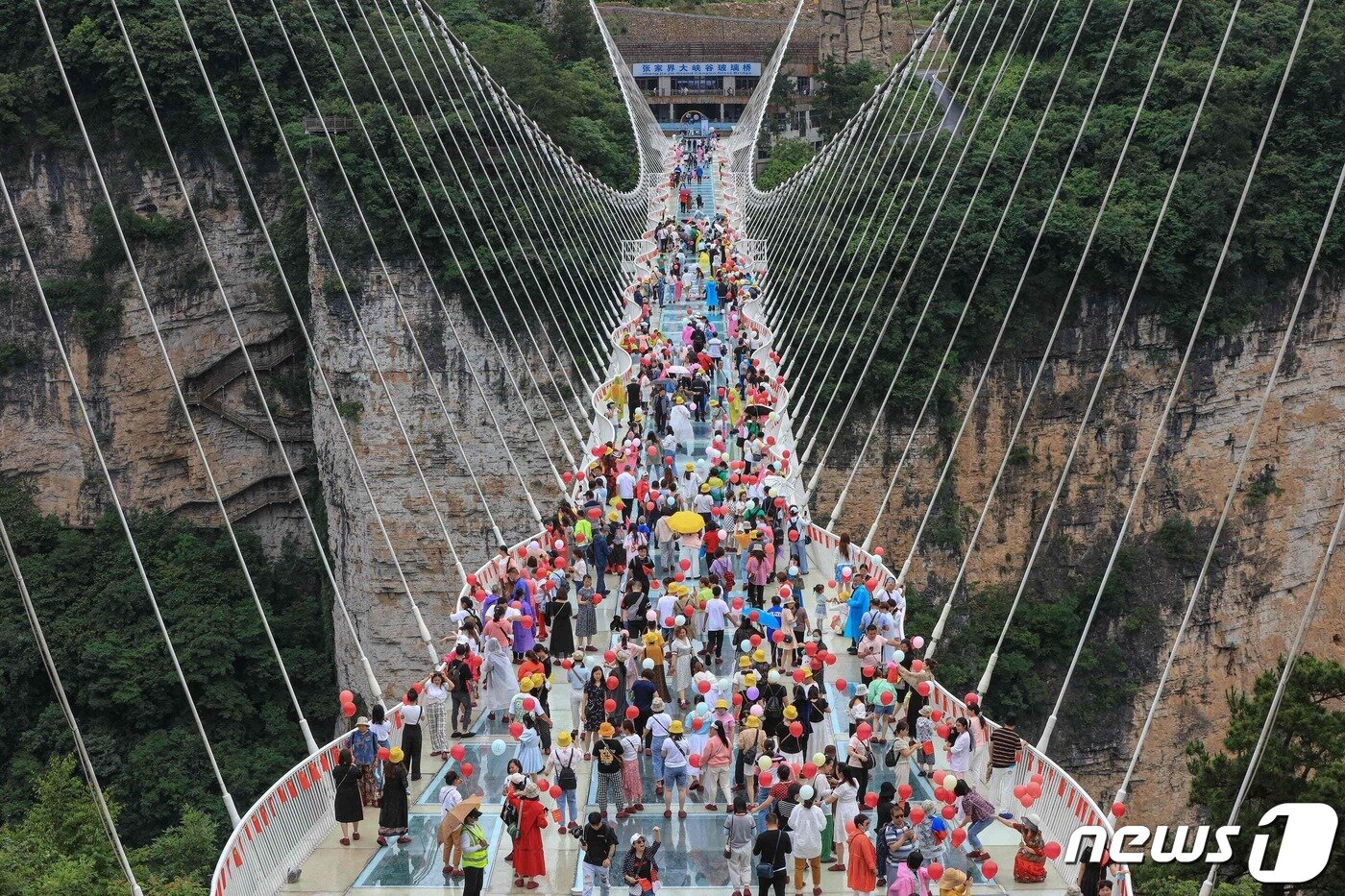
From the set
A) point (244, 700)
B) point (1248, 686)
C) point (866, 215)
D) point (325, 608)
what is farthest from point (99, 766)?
point (1248, 686)

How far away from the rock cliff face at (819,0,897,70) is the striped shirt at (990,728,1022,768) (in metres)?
55.4

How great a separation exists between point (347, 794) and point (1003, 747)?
5.08 meters

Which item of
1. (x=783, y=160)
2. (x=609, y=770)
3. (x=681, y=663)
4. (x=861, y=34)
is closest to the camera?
(x=609, y=770)

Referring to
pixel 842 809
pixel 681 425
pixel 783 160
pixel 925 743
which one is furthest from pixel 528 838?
pixel 783 160

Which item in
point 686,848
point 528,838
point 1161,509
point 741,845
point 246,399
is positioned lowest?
point 1161,509

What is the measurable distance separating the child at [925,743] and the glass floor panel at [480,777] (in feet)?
11.3

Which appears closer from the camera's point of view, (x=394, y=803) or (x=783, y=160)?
(x=394, y=803)

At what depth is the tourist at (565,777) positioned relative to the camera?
11.5 m

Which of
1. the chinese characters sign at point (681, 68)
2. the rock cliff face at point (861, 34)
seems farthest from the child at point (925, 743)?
the chinese characters sign at point (681, 68)

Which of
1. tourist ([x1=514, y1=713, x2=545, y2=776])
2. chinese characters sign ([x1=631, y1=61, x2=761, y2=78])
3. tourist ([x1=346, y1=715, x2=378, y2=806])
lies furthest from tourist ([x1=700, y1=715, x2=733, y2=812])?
chinese characters sign ([x1=631, y1=61, x2=761, y2=78])

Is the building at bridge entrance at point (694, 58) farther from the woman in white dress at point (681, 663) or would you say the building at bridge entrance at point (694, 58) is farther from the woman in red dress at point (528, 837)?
the woman in red dress at point (528, 837)

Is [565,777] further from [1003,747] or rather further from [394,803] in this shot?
[1003,747]

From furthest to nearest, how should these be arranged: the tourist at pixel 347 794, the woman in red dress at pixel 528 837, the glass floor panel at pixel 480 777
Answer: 1. the glass floor panel at pixel 480 777
2. the tourist at pixel 347 794
3. the woman in red dress at pixel 528 837

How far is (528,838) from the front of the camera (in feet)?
35.0
